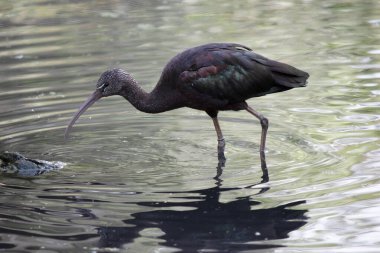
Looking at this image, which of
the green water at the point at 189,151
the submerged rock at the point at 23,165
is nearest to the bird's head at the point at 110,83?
the green water at the point at 189,151

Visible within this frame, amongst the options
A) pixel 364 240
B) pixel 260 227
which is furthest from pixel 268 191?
pixel 364 240

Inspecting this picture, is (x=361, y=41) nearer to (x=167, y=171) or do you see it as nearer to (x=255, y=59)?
(x=255, y=59)

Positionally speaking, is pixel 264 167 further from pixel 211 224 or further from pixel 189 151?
pixel 211 224

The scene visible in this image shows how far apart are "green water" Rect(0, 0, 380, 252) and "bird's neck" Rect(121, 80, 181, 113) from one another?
0.46m

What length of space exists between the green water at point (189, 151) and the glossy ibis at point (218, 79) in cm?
54

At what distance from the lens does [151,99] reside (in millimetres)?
9953

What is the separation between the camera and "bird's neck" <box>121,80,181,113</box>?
32.3 ft

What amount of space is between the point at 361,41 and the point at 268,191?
722cm

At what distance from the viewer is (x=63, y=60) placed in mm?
15289

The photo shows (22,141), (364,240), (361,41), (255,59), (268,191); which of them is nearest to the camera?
(364,240)

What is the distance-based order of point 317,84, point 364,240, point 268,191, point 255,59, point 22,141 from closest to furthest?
point 364,240 → point 268,191 → point 255,59 → point 22,141 → point 317,84

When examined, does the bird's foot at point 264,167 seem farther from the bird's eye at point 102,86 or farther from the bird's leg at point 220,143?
the bird's eye at point 102,86

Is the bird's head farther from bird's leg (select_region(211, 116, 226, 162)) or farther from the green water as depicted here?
bird's leg (select_region(211, 116, 226, 162))

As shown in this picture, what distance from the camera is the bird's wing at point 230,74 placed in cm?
965
